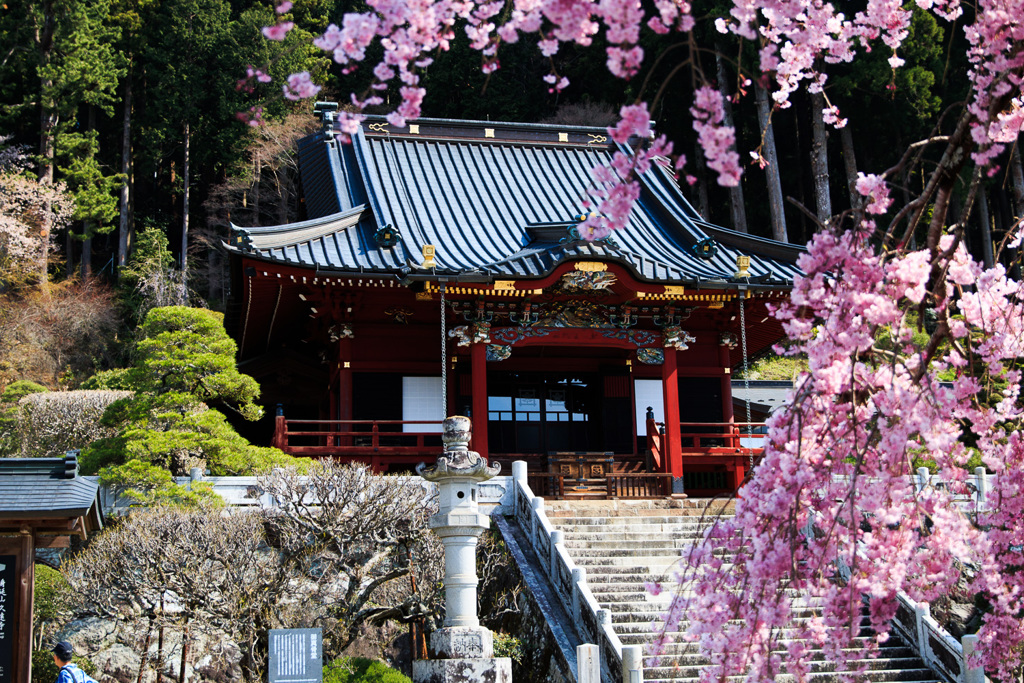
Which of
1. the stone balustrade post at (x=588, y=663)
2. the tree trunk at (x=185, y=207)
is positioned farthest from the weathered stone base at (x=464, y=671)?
the tree trunk at (x=185, y=207)

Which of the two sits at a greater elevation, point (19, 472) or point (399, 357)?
point (399, 357)

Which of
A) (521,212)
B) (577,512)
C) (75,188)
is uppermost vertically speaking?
(75,188)

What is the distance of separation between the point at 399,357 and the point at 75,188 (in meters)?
15.1

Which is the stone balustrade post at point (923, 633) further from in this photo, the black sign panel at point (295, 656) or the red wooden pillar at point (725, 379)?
the red wooden pillar at point (725, 379)

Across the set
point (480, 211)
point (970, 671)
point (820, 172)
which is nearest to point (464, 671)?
point (970, 671)

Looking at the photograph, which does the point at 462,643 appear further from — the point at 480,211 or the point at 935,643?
the point at 480,211

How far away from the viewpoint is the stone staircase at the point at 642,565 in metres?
9.86

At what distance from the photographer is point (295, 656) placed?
845 cm

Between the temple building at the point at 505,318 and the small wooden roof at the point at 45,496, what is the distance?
5101 millimetres

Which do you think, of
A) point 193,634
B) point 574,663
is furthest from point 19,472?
point 574,663

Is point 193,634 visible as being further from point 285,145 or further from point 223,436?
point 285,145

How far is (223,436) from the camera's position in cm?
1273

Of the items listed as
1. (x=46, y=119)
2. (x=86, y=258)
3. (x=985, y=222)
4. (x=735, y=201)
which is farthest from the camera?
(x=735, y=201)

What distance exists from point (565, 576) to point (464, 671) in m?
2.21
